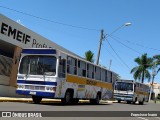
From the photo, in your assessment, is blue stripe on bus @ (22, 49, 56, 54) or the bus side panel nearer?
blue stripe on bus @ (22, 49, 56, 54)

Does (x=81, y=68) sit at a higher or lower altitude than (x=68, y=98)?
higher

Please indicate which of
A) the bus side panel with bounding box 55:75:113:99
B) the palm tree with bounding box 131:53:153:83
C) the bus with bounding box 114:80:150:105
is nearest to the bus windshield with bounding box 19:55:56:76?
the bus side panel with bounding box 55:75:113:99

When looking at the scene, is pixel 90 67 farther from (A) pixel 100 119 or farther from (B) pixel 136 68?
(B) pixel 136 68

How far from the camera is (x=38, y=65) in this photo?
2030 centimetres

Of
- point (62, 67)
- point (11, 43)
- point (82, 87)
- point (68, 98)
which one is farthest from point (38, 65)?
point (11, 43)

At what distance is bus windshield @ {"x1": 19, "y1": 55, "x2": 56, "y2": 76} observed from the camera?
20.1 meters

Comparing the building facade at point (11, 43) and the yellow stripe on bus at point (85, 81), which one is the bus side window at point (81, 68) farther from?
the building facade at point (11, 43)

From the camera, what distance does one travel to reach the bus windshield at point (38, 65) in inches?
790

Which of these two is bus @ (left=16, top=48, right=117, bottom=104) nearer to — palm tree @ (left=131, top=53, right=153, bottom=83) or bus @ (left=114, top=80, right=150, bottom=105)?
bus @ (left=114, top=80, right=150, bottom=105)

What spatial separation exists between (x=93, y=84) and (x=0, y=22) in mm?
7979

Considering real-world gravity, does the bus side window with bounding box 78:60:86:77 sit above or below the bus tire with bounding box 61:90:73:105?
above

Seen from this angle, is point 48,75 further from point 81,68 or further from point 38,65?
point 81,68

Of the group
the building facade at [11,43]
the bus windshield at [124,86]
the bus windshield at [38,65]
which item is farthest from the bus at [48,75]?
the bus windshield at [124,86]

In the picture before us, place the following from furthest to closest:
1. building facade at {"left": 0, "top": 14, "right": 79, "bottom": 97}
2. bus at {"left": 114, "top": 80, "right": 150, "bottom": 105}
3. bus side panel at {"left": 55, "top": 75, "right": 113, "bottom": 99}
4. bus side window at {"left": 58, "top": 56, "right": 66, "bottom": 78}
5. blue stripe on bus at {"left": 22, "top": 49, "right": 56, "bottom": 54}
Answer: bus at {"left": 114, "top": 80, "right": 150, "bottom": 105} < building facade at {"left": 0, "top": 14, "right": 79, "bottom": 97} < bus side panel at {"left": 55, "top": 75, "right": 113, "bottom": 99} < bus side window at {"left": 58, "top": 56, "right": 66, "bottom": 78} < blue stripe on bus at {"left": 22, "top": 49, "right": 56, "bottom": 54}
